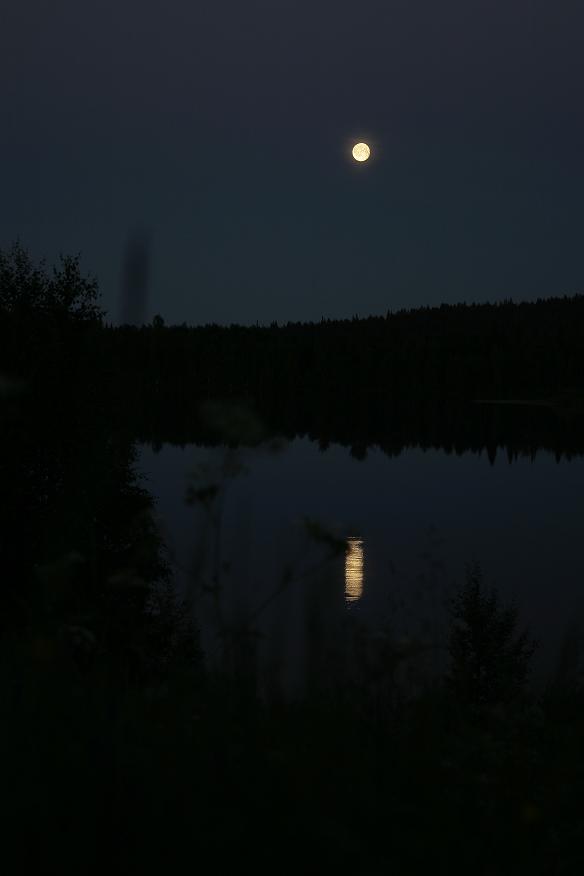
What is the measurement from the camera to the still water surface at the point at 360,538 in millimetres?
5184

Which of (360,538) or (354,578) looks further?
(360,538)

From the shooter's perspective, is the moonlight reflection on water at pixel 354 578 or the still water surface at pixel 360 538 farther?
the moonlight reflection on water at pixel 354 578

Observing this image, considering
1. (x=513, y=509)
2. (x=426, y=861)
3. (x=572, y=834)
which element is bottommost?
(x=513, y=509)

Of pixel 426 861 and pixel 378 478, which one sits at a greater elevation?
pixel 426 861

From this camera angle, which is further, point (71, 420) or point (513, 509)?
point (513, 509)

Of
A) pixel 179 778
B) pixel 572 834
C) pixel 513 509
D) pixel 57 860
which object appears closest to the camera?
pixel 57 860

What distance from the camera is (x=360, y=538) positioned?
59688 mm

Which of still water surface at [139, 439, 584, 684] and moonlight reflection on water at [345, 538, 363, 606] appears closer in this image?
still water surface at [139, 439, 584, 684]

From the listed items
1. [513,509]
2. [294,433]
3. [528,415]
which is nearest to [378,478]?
[513,509]

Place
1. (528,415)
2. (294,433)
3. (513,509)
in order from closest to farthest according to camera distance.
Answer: (513,509), (294,433), (528,415)

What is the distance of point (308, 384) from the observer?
19988 cm

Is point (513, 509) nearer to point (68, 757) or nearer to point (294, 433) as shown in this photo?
point (294, 433)

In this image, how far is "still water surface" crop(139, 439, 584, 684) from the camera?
5184 mm

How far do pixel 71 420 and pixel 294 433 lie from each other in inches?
4210
